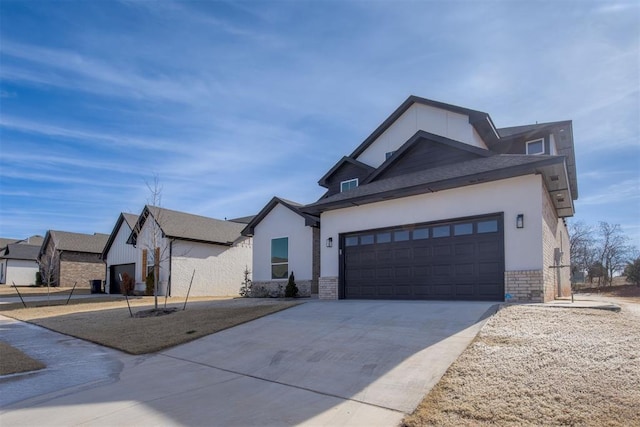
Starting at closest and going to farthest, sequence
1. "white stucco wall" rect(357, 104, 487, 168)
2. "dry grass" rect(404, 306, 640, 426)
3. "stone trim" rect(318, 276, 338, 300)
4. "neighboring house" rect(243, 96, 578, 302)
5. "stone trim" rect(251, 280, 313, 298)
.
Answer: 1. "dry grass" rect(404, 306, 640, 426)
2. "neighboring house" rect(243, 96, 578, 302)
3. "stone trim" rect(318, 276, 338, 300)
4. "white stucco wall" rect(357, 104, 487, 168)
5. "stone trim" rect(251, 280, 313, 298)

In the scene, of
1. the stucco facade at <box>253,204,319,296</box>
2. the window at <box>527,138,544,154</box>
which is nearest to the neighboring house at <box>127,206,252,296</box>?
the stucco facade at <box>253,204,319,296</box>

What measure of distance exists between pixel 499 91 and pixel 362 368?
987 centimetres

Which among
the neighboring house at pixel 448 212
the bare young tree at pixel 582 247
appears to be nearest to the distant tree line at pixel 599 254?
the bare young tree at pixel 582 247

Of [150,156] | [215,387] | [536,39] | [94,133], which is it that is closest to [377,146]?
[536,39]

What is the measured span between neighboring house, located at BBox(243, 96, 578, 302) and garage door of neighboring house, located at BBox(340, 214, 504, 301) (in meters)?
0.03

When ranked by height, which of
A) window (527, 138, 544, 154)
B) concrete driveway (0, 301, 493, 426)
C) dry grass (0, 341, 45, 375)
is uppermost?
window (527, 138, 544, 154)

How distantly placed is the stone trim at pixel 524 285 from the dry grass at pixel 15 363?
426 inches

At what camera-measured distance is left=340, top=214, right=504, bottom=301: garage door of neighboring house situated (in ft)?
37.2

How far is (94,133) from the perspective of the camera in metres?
16.9

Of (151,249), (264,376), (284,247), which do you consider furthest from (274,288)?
(264,376)

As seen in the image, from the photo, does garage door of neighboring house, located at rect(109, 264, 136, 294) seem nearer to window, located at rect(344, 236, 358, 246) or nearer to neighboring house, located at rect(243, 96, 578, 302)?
neighboring house, located at rect(243, 96, 578, 302)

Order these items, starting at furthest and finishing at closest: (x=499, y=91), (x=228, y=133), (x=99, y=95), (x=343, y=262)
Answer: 1. (x=228, y=133)
2. (x=343, y=262)
3. (x=99, y=95)
4. (x=499, y=91)

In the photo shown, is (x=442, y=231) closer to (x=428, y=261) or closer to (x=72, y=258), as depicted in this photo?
(x=428, y=261)

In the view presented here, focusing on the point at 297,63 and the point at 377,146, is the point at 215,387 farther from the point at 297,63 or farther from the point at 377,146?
the point at 377,146
